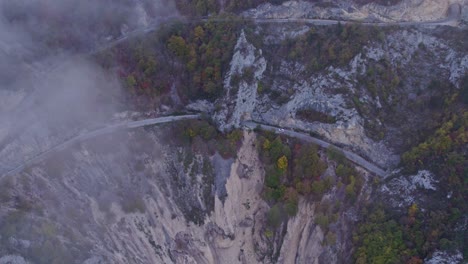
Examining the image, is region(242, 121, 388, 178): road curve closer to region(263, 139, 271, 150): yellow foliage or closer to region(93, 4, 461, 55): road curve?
region(263, 139, 271, 150): yellow foliage

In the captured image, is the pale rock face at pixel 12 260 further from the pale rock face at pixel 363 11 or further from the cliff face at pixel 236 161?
the pale rock face at pixel 363 11

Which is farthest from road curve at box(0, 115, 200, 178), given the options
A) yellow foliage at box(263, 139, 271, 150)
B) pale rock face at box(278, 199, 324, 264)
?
pale rock face at box(278, 199, 324, 264)

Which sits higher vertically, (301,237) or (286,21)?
(286,21)

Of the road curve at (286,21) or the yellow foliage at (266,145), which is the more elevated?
the road curve at (286,21)

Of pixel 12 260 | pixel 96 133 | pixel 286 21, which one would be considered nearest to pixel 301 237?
pixel 96 133

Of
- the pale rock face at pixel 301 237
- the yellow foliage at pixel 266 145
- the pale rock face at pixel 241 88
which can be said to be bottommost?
the pale rock face at pixel 301 237

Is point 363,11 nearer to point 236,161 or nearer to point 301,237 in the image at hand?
point 236,161

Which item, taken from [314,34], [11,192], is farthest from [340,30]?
[11,192]

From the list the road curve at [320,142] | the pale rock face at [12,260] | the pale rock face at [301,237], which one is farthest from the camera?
the road curve at [320,142]

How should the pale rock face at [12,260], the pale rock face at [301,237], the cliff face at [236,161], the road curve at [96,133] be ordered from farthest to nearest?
the pale rock face at [301,237] < the road curve at [96,133] < the cliff face at [236,161] < the pale rock face at [12,260]

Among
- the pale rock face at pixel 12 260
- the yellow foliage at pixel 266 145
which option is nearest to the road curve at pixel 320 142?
the yellow foliage at pixel 266 145

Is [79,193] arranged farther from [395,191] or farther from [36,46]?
[395,191]
